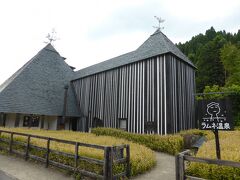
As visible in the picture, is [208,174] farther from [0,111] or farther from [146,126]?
[0,111]

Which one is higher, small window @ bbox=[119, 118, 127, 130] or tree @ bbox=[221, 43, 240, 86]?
tree @ bbox=[221, 43, 240, 86]

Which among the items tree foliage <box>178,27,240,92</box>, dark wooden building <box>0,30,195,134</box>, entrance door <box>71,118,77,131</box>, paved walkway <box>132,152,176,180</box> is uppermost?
tree foliage <box>178,27,240,92</box>

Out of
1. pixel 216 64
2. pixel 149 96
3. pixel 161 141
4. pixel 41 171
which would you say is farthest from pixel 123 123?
pixel 216 64

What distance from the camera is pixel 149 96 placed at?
1582 cm

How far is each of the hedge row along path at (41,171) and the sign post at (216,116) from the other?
7.69ft

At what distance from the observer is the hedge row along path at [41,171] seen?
7059 mm

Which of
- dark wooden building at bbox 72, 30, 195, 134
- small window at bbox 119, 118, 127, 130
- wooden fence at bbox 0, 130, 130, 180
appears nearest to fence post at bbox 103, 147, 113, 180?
wooden fence at bbox 0, 130, 130, 180

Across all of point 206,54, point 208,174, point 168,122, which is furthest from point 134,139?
point 206,54

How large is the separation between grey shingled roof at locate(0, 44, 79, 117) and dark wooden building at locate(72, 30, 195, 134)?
4.77 meters

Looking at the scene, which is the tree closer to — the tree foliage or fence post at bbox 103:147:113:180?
the tree foliage

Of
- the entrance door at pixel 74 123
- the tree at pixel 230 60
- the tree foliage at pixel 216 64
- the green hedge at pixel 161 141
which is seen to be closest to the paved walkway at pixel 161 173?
the green hedge at pixel 161 141

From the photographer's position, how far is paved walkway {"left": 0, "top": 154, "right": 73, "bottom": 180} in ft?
23.1

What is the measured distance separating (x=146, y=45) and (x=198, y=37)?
39.9 metres

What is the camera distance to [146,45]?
60.4 ft
